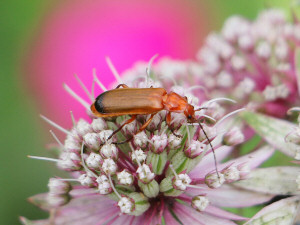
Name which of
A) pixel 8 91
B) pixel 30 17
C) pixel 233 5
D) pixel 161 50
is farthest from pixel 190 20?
pixel 8 91

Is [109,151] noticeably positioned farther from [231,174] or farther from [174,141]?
[231,174]

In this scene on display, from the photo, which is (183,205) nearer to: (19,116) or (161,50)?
(161,50)

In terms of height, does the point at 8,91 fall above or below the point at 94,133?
above

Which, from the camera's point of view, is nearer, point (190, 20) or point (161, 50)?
point (161, 50)

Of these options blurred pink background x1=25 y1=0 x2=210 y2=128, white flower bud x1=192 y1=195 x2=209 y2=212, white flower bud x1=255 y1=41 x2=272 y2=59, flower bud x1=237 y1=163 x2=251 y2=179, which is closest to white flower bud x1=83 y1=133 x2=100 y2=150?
white flower bud x1=192 y1=195 x2=209 y2=212

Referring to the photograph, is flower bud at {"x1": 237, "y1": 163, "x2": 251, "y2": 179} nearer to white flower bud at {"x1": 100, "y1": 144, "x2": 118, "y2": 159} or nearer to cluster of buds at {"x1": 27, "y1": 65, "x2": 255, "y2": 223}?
cluster of buds at {"x1": 27, "y1": 65, "x2": 255, "y2": 223}

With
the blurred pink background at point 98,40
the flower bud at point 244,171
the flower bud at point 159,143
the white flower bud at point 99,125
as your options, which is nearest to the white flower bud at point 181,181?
the flower bud at point 159,143

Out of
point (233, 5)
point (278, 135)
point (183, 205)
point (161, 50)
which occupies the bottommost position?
point (183, 205)
